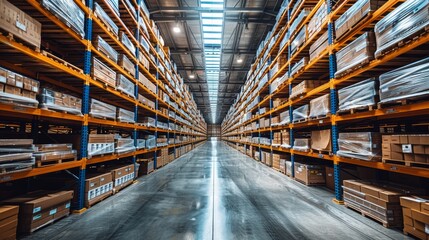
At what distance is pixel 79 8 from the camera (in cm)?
373

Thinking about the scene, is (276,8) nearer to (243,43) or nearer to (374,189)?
(243,43)

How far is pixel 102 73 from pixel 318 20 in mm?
5305

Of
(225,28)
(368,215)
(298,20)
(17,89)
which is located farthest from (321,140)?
(225,28)

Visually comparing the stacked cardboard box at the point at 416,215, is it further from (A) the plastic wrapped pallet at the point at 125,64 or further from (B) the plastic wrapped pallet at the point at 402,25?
(A) the plastic wrapped pallet at the point at 125,64

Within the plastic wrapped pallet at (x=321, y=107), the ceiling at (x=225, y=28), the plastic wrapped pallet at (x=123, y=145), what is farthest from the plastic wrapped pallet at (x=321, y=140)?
the ceiling at (x=225, y=28)

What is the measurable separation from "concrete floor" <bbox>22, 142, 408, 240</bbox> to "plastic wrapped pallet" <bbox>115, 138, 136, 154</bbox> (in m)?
1.03

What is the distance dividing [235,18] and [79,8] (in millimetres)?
7125

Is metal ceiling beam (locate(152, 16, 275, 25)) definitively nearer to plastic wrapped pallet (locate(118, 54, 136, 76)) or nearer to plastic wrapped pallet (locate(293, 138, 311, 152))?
plastic wrapped pallet (locate(118, 54, 136, 76))

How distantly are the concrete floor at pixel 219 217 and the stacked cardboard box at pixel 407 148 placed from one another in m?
1.07

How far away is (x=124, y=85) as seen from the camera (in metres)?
5.41

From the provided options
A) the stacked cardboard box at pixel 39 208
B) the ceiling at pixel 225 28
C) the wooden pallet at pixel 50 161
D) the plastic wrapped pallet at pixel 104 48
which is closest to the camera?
the stacked cardboard box at pixel 39 208

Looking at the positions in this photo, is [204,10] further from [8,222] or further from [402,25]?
[8,222]

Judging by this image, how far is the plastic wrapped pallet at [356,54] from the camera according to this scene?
339 centimetres

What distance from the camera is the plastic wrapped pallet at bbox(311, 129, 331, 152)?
4.60 meters
